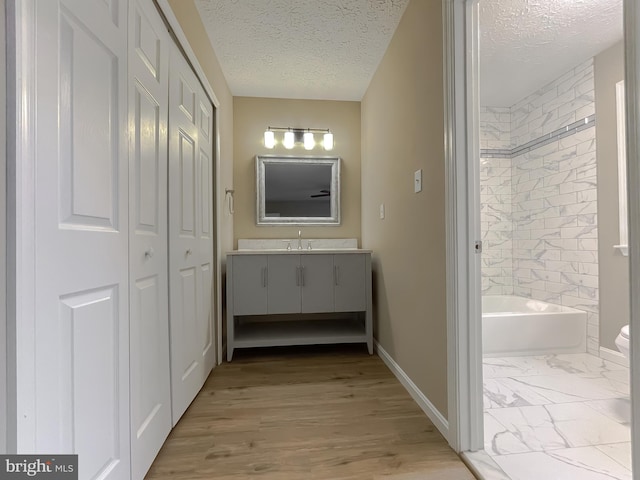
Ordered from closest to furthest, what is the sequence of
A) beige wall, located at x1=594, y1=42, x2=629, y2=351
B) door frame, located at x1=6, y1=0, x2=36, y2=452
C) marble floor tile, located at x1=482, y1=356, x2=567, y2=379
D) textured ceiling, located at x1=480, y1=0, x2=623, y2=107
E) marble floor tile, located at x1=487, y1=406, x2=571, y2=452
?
door frame, located at x1=6, y1=0, x2=36, y2=452 < marble floor tile, located at x1=487, y1=406, x2=571, y2=452 < textured ceiling, located at x1=480, y1=0, x2=623, y2=107 < marble floor tile, located at x1=482, y1=356, x2=567, y2=379 < beige wall, located at x1=594, y1=42, x2=629, y2=351

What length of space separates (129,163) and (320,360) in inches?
72.6

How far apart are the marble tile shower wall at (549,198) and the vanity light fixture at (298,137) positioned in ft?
5.40

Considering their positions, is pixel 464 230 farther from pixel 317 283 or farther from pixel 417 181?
pixel 317 283

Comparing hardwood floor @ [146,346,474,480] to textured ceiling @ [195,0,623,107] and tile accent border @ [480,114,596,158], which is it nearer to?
textured ceiling @ [195,0,623,107]

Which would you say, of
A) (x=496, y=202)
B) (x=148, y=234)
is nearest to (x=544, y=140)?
(x=496, y=202)

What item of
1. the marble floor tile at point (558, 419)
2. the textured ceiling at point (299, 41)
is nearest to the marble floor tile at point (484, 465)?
the marble floor tile at point (558, 419)

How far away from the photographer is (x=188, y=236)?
1607 mm

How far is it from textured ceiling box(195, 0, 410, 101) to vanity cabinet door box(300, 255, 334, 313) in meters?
1.50

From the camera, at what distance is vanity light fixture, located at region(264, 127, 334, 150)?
110 inches

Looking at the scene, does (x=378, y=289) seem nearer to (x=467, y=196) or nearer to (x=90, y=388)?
(x=467, y=196)

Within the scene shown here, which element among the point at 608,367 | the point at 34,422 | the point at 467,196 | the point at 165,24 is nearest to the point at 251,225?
the point at 165,24

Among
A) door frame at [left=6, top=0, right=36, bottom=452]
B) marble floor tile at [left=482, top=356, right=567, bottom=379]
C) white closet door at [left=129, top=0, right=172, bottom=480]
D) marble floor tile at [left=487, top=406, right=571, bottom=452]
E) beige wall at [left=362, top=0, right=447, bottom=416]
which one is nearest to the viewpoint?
door frame at [left=6, top=0, right=36, bottom=452]

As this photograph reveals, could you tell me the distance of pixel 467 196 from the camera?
4.14ft

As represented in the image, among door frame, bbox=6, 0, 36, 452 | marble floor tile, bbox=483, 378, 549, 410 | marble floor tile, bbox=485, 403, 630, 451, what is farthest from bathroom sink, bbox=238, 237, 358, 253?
door frame, bbox=6, 0, 36, 452
